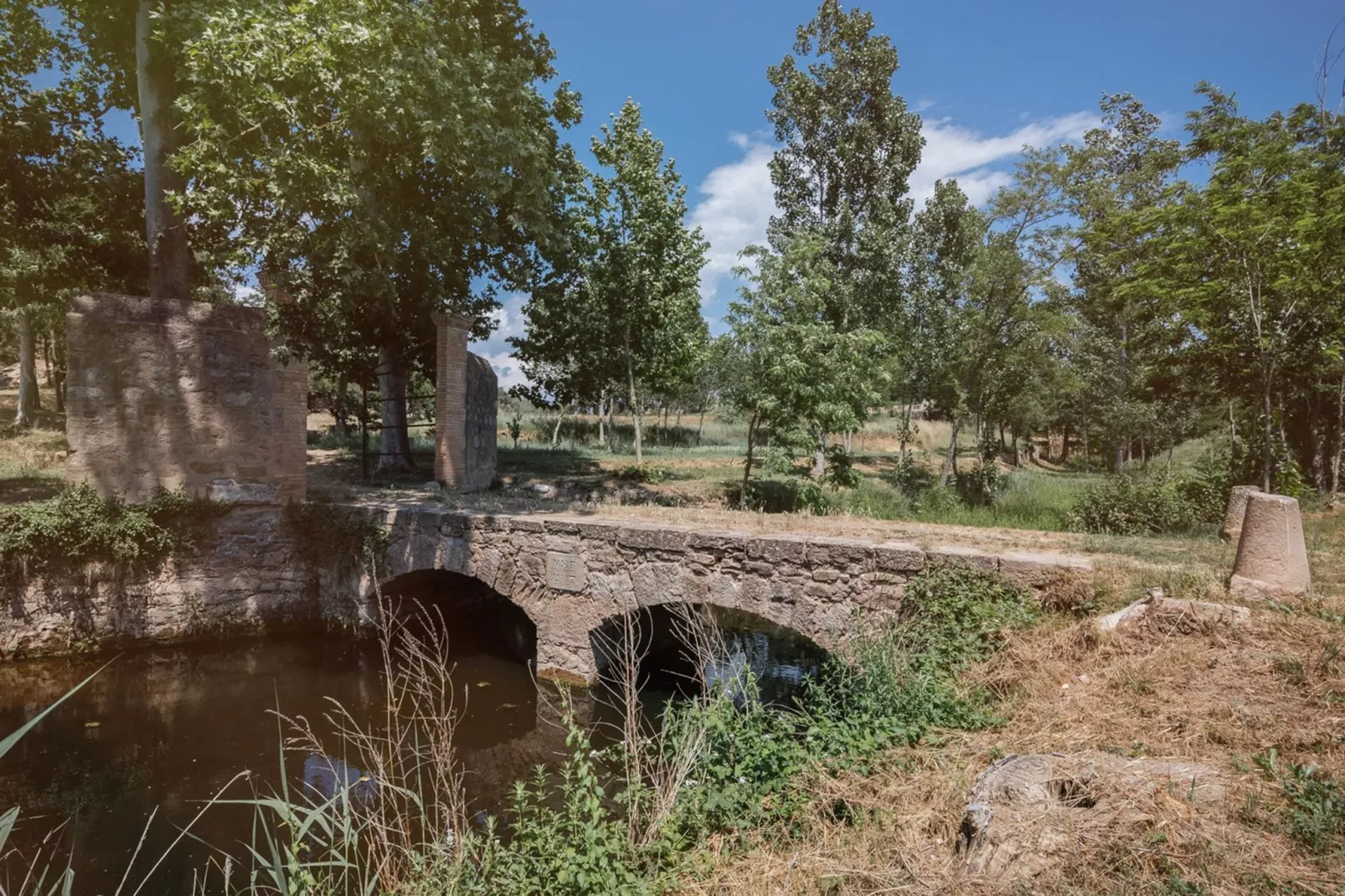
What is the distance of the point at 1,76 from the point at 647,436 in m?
25.2

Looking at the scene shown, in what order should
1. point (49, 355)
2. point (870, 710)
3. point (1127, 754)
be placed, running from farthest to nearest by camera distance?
point (49, 355)
point (870, 710)
point (1127, 754)

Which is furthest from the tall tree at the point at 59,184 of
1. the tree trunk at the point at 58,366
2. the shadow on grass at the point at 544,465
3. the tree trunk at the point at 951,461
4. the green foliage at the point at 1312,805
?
the tree trunk at the point at 951,461

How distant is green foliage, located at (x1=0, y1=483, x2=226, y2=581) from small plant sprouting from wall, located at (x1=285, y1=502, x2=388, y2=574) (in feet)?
3.51

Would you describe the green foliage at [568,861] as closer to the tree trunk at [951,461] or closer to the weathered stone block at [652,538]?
the weathered stone block at [652,538]

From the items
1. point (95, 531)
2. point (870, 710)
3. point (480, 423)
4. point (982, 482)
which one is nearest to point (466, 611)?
point (480, 423)

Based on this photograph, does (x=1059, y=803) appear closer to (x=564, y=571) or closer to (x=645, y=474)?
(x=564, y=571)

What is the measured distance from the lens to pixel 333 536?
9492mm

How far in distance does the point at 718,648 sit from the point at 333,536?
583 cm

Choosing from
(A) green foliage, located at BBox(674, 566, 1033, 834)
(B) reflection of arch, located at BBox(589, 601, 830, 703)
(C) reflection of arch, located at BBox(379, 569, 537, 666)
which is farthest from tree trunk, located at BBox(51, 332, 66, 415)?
(A) green foliage, located at BBox(674, 566, 1033, 834)

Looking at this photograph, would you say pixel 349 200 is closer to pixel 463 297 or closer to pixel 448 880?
pixel 463 297

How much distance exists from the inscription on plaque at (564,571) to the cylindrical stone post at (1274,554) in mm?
6383

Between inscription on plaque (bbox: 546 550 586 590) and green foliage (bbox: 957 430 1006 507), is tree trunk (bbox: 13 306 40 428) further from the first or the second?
green foliage (bbox: 957 430 1006 507)

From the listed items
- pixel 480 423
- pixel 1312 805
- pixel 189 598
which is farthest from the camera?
pixel 480 423

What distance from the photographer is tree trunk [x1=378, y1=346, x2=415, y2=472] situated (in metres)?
13.9
